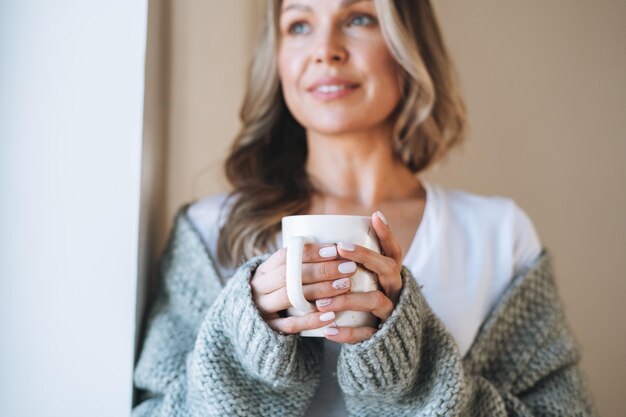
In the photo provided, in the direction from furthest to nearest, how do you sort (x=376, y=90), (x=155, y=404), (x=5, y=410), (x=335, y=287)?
(x=376, y=90) < (x=155, y=404) < (x=5, y=410) < (x=335, y=287)

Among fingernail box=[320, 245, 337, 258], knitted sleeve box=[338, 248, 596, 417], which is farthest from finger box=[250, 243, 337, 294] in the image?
knitted sleeve box=[338, 248, 596, 417]

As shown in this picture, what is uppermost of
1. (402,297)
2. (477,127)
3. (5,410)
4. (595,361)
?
(477,127)

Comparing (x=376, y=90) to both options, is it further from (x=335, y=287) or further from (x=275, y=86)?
(x=335, y=287)

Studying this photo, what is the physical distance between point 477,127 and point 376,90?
1.58ft

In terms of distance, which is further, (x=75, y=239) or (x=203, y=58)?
(x=203, y=58)

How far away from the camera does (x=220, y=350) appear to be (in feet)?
2.72

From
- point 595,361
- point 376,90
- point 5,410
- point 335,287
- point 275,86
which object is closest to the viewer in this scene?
point 335,287

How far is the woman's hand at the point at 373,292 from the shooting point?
693 mm

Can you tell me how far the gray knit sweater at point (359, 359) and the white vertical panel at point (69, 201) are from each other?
116 mm

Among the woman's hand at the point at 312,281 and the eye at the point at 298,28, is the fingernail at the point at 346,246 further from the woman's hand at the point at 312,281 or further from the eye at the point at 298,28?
the eye at the point at 298,28

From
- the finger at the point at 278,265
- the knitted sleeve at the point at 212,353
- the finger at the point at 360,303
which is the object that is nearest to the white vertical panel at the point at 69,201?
the knitted sleeve at the point at 212,353

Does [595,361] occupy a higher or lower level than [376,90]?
lower

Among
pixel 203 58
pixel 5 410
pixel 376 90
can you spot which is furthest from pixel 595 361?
pixel 5 410

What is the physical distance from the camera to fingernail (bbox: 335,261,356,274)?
689mm
